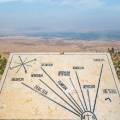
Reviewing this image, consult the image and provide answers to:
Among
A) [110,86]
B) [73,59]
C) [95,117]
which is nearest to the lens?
[95,117]

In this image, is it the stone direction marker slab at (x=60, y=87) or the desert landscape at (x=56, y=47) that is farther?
the desert landscape at (x=56, y=47)

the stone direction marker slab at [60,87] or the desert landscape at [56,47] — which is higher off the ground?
the desert landscape at [56,47]

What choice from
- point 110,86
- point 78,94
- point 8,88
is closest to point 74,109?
point 78,94

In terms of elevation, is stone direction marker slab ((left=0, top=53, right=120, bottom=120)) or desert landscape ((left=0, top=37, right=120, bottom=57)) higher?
desert landscape ((left=0, top=37, right=120, bottom=57))

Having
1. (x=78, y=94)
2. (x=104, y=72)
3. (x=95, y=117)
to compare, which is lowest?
(x=95, y=117)

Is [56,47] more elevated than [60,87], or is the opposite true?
[56,47]

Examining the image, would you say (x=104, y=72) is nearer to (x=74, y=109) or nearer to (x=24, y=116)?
(x=74, y=109)

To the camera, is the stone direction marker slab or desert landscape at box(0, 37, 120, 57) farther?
desert landscape at box(0, 37, 120, 57)

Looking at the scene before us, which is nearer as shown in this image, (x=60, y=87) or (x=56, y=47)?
(x=60, y=87)
